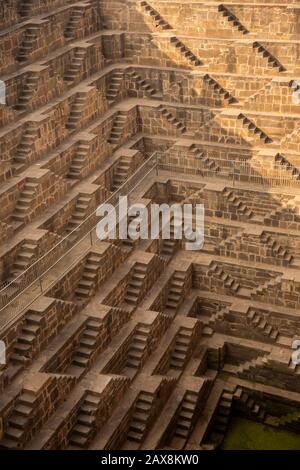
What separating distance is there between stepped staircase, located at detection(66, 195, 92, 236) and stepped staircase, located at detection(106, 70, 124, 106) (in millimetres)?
5485

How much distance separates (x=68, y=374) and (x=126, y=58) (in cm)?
1356

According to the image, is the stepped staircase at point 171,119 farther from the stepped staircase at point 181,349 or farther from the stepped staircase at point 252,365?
the stepped staircase at point 252,365

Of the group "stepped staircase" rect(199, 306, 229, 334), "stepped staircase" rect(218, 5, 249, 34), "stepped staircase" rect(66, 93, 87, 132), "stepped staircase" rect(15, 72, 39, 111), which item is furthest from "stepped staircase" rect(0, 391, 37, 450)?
"stepped staircase" rect(218, 5, 249, 34)

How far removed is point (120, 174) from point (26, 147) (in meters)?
4.00

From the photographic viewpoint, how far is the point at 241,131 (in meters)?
24.9

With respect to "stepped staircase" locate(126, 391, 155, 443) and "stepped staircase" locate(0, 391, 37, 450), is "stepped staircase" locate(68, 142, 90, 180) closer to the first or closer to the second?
"stepped staircase" locate(126, 391, 155, 443)

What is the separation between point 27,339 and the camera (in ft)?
61.7

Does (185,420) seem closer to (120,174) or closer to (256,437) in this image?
(256,437)

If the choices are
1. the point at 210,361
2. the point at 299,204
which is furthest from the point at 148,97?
the point at 210,361

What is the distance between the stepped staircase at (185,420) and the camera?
68.7 ft

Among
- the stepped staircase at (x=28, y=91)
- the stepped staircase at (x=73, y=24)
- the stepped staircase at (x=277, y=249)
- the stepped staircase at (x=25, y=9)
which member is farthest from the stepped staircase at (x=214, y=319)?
the stepped staircase at (x=25, y=9)

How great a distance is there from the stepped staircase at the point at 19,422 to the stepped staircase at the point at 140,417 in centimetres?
345

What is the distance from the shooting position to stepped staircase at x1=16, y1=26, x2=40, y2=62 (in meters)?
24.2

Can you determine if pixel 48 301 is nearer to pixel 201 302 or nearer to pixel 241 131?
pixel 201 302
